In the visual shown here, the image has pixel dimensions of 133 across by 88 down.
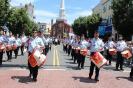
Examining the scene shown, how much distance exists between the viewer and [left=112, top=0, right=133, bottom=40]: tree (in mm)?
44156

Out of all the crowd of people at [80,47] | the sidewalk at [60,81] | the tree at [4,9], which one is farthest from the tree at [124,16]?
the sidewalk at [60,81]

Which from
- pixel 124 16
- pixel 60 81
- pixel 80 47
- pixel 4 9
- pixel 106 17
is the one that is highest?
pixel 106 17

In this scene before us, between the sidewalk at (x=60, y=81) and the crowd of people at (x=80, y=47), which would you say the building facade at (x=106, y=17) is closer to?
the crowd of people at (x=80, y=47)

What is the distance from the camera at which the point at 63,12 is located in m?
199

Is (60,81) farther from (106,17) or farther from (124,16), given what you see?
(106,17)

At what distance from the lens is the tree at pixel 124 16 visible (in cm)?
4416

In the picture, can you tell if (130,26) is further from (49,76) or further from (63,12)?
(63,12)

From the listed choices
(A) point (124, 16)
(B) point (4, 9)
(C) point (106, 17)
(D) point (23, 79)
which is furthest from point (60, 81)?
(C) point (106, 17)

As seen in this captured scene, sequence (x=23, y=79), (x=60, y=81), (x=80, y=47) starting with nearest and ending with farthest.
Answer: (x=60, y=81) < (x=23, y=79) < (x=80, y=47)

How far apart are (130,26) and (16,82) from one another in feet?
101

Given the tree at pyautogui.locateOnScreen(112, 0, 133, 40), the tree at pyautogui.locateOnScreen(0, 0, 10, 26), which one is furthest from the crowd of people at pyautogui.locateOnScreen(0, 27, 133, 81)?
the tree at pyautogui.locateOnScreen(112, 0, 133, 40)

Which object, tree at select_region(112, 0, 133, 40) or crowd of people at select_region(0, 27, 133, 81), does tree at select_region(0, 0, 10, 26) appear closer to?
crowd of people at select_region(0, 27, 133, 81)

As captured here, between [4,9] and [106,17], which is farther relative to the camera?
[106,17]

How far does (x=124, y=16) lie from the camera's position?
4484cm
